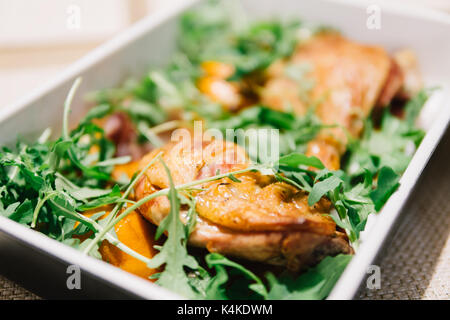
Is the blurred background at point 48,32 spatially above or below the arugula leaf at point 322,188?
below

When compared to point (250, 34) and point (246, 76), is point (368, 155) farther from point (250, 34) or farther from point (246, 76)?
point (250, 34)

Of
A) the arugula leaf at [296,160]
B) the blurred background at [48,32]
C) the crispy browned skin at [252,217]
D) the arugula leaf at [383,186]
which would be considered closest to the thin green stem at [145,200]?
the crispy browned skin at [252,217]

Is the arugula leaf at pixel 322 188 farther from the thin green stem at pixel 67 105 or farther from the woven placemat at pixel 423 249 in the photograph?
the thin green stem at pixel 67 105

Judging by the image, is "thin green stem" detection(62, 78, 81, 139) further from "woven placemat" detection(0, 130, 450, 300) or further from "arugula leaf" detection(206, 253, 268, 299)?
"arugula leaf" detection(206, 253, 268, 299)

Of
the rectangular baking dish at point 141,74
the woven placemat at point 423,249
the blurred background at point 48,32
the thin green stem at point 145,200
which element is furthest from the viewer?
the blurred background at point 48,32

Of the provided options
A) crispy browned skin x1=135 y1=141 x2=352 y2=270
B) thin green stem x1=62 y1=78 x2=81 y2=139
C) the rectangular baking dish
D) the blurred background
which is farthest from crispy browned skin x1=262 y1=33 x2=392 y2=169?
the blurred background

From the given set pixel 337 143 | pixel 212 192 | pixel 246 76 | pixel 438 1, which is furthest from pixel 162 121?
pixel 438 1

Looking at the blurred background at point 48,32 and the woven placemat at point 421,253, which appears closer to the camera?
the woven placemat at point 421,253
